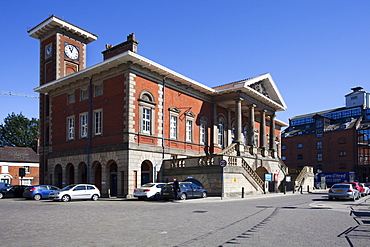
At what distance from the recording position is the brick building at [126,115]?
31359mm

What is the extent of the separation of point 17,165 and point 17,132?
18.9 m

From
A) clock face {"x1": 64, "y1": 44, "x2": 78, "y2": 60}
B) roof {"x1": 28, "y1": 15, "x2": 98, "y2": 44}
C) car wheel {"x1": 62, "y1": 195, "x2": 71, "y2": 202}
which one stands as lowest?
car wheel {"x1": 62, "y1": 195, "x2": 71, "y2": 202}

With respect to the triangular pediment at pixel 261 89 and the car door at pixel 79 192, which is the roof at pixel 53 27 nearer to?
the triangular pediment at pixel 261 89

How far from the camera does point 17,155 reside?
199 feet

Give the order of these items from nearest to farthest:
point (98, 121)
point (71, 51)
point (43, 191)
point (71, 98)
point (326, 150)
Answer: point (43, 191) < point (98, 121) < point (71, 98) < point (71, 51) < point (326, 150)

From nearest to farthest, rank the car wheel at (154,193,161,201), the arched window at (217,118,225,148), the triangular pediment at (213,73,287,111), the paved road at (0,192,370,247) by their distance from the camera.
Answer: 1. the paved road at (0,192,370,247)
2. the car wheel at (154,193,161,201)
3. the triangular pediment at (213,73,287,111)
4. the arched window at (217,118,225,148)

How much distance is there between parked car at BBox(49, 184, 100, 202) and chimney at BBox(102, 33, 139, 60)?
48.4 ft

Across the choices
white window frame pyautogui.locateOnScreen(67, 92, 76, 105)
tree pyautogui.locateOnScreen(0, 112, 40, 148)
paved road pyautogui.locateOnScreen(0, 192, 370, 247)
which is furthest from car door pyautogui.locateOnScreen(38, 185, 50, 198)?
tree pyautogui.locateOnScreen(0, 112, 40, 148)

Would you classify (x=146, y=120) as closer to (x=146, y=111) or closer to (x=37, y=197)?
(x=146, y=111)

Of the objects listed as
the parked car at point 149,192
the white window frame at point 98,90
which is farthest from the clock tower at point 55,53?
the parked car at point 149,192

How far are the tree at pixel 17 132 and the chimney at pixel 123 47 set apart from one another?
4281 cm

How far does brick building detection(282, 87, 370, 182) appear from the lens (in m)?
76.2

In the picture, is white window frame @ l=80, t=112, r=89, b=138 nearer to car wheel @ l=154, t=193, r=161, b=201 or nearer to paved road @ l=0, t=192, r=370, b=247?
car wheel @ l=154, t=193, r=161, b=201

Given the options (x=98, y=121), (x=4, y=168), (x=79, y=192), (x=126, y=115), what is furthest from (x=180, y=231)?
(x=4, y=168)
